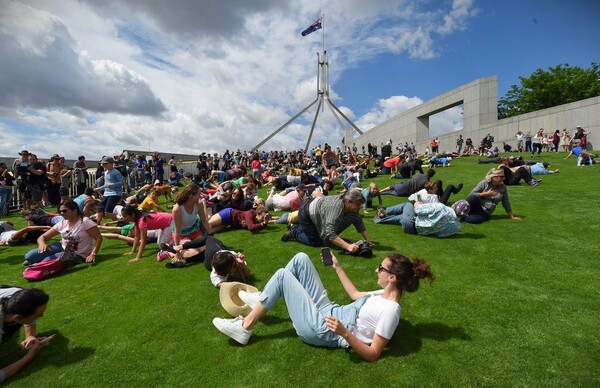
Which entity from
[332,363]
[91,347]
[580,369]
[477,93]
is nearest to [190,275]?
[91,347]

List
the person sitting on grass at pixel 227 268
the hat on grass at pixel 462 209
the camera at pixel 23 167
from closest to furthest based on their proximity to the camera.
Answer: the person sitting on grass at pixel 227 268 < the hat on grass at pixel 462 209 < the camera at pixel 23 167

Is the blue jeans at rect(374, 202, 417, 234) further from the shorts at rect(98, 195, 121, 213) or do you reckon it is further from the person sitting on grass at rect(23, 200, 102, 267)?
the shorts at rect(98, 195, 121, 213)

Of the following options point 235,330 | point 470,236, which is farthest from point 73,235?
point 470,236

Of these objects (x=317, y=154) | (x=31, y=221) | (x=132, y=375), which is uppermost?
(x=317, y=154)

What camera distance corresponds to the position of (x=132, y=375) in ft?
9.96

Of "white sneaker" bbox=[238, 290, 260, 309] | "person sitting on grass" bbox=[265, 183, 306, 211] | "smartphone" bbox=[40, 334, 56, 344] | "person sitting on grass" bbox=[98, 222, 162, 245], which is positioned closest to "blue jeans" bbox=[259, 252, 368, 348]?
"white sneaker" bbox=[238, 290, 260, 309]

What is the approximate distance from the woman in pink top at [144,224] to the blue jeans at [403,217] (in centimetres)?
502

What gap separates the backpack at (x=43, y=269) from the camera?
5.47 meters

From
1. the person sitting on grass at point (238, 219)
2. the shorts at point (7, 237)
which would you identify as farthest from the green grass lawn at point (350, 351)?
the shorts at point (7, 237)

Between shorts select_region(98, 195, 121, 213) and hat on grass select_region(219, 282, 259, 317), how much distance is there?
6923 mm

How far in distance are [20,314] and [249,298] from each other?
2296mm

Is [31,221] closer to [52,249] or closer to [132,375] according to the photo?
[52,249]

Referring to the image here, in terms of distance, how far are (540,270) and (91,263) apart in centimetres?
800

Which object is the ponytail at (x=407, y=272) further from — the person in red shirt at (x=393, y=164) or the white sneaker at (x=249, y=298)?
the person in red shirt at (x=393, y=164)
